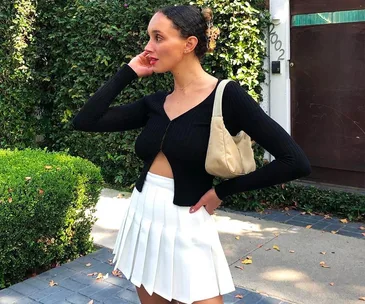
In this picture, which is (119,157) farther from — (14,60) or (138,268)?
(138,268)

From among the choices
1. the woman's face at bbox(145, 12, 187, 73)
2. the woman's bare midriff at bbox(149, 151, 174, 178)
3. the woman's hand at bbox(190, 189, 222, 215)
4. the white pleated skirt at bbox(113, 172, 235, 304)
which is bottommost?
the white pleated skirt at bbox(113, 172, 235, 304)

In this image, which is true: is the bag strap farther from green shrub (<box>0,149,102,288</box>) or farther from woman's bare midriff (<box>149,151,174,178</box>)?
green shrub (<box>0,149,102,288</box>)

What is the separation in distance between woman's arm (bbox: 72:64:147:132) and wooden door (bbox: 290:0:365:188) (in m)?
3.96

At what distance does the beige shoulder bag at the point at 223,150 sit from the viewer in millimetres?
1973

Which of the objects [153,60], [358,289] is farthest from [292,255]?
[153,60]

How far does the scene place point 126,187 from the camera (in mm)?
7160

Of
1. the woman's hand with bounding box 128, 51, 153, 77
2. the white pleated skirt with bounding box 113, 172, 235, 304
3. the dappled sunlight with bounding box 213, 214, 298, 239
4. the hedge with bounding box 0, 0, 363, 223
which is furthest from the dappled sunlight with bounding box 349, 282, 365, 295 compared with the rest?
the woman's hand with bounding box 128, 51, 153, 77

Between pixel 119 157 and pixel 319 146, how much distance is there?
2.81 meters

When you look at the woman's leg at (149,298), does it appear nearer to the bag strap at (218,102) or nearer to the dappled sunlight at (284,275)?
the bag strap at (218,102)

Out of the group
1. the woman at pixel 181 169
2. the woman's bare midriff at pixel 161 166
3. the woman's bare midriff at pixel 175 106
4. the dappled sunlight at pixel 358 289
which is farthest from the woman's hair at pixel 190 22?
the dappled sunlight at pixel 358 289

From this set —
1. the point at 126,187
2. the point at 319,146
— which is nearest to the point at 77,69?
the point at 126,187

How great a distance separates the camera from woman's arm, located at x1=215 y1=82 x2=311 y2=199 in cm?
192

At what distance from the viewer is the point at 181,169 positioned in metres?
2.12

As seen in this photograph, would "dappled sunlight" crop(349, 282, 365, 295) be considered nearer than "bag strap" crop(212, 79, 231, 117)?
No
